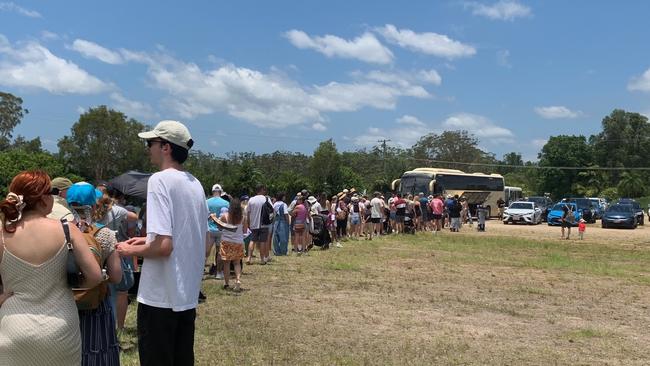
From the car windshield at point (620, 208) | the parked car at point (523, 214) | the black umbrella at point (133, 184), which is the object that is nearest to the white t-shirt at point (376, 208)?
the black umbrella at point (133, 184)

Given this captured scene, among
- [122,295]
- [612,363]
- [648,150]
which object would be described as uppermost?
[648,150]

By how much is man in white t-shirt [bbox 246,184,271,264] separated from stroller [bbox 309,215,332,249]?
12.6 feet

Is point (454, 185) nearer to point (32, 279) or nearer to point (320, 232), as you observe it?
point (320, 232)

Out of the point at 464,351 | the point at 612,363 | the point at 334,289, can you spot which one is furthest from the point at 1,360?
the point at 334,289

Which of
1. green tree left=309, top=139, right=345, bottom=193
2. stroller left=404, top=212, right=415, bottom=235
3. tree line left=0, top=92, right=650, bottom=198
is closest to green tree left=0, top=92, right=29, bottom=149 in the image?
tree line left=0, top=92, right=650, bottom=198

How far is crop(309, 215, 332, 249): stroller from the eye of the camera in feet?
55.6

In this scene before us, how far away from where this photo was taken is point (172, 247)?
124 inches

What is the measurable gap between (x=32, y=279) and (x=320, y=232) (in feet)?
46.4

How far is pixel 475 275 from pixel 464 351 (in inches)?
241

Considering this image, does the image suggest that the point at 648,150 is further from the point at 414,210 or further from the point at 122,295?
the point at 122,295

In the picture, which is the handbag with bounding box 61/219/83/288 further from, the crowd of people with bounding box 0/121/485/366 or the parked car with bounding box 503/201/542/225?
the parked car with bounding box 503/201/542/225

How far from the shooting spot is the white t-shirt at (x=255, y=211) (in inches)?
492

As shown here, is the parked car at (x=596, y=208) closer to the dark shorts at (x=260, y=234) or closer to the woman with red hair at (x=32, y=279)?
the dark shorts at (x=260, y=234)

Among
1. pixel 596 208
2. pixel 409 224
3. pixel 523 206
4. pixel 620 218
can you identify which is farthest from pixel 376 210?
pixel 596 208
